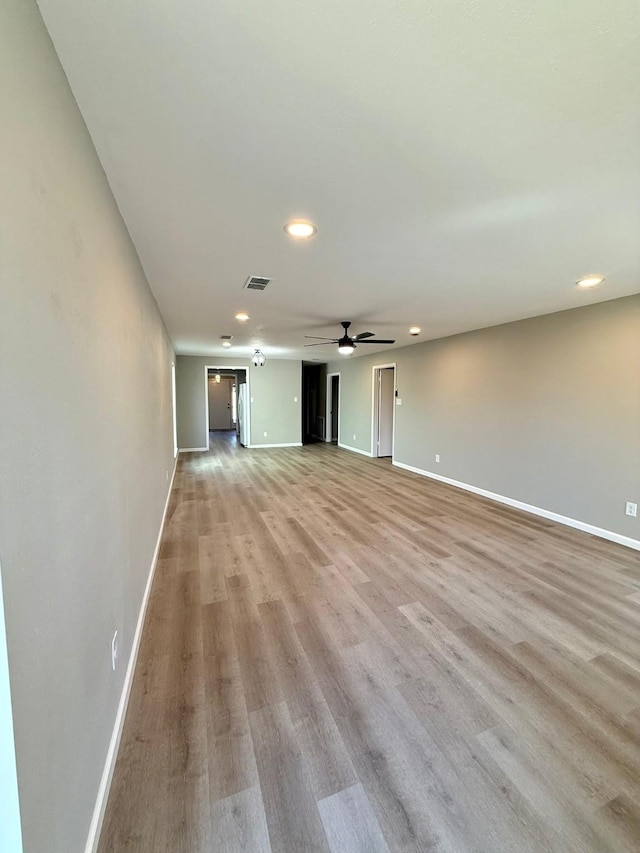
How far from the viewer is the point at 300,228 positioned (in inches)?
78.1

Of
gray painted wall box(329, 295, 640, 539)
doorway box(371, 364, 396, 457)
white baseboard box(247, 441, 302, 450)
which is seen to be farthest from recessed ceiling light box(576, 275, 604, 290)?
white baseboard box(247, 441, 302, 450)

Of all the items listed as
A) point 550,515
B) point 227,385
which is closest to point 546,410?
point 550,515

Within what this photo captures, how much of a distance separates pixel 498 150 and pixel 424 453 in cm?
538

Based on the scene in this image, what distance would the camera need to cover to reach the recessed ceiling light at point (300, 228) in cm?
193

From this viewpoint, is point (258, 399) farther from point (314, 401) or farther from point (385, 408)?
point (385, 408)

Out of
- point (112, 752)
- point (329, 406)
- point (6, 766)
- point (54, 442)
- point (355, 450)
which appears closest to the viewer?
point (6, 766)

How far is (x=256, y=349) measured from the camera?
7164mm

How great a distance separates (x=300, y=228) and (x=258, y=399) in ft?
22.8

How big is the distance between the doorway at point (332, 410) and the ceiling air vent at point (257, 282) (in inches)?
260

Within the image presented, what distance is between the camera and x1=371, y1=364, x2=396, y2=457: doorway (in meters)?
7.82

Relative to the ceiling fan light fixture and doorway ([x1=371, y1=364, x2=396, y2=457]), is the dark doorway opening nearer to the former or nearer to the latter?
doorway ([x1=371, y1=364, x2=396, y2=457])

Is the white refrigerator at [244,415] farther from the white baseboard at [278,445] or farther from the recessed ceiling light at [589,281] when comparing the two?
the recessed ceiling light at [589,281]

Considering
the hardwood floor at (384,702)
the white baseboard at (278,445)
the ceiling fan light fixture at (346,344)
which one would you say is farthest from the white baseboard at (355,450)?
the hardwood floor at (384,702)

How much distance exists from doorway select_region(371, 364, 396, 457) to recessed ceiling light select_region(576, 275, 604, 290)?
477 cm
